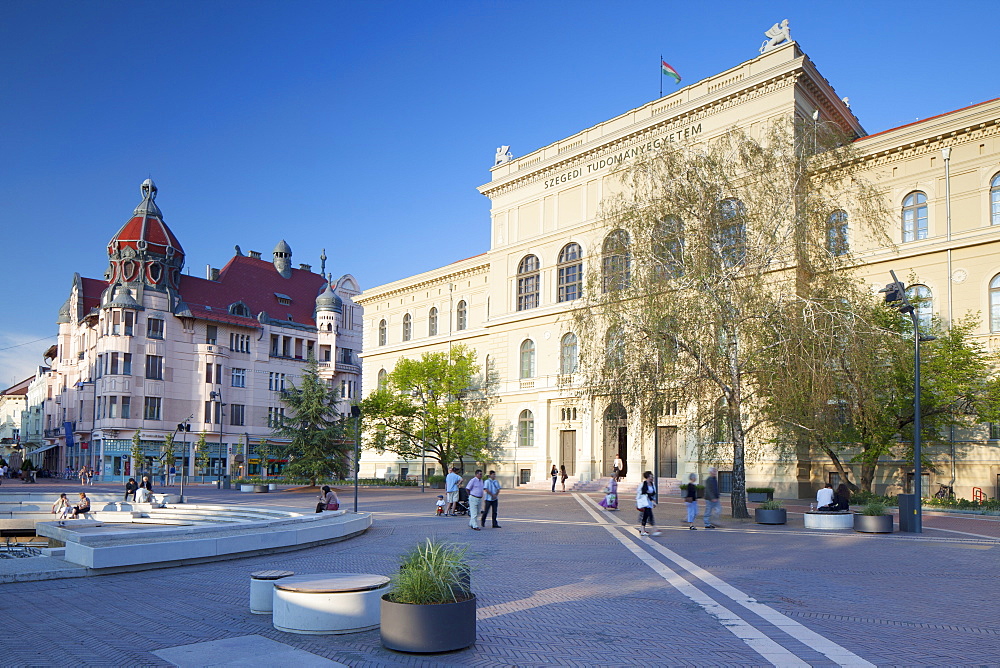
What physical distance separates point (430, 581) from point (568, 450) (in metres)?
44.3

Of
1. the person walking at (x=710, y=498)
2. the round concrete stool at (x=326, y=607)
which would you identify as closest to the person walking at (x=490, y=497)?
the person walking at (x=710, y=498)

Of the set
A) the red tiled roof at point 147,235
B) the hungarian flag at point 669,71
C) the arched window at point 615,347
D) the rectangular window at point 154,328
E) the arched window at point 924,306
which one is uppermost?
the hungarian flag at point 669,71

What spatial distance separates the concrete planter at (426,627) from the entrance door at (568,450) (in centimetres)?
4394

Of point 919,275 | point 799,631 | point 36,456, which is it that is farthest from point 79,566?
point 36,456

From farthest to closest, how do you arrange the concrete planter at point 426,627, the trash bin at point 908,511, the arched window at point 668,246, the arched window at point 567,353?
the arched window at point 567,353 → the arched window at point 668,246 → the trash bin at point 908,511 → the concrete planter at point 426,627

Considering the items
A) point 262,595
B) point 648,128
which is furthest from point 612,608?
point 648,128

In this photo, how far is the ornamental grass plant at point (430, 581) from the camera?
27.0 feet

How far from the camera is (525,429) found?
55.1 metres

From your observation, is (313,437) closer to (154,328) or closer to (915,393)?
(154,328)

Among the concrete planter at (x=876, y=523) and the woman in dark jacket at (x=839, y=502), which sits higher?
the woman in dark jacket at (x=839, y=502)

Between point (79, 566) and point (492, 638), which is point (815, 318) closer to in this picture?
point (492, 638)

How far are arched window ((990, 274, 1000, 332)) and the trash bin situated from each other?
16662mm

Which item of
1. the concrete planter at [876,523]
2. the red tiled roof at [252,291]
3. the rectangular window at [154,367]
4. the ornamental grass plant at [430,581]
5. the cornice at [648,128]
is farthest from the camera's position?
the red tiled roof at [252,291]

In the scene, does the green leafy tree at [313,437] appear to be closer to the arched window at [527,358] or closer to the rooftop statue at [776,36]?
the arched window at [527,358]
